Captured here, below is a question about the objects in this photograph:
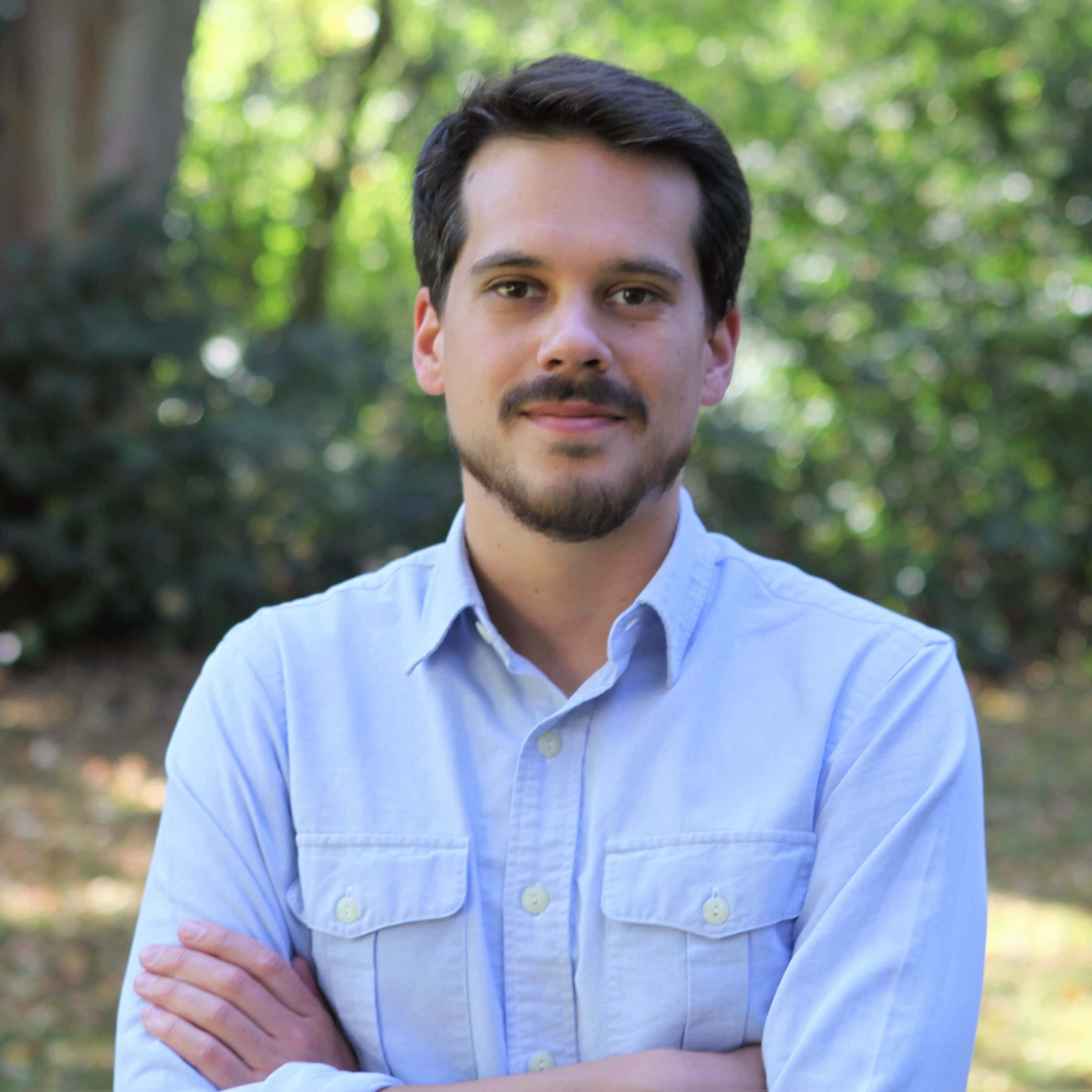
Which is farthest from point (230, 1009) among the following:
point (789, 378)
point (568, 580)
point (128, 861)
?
point (789, 378)

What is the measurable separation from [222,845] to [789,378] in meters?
7.95

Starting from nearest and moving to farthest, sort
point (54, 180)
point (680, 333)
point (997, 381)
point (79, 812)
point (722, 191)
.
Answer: point (680, 333), point (722, 191), point (79, 812), point (54, 180), point (997, 381)

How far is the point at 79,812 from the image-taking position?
591 cm

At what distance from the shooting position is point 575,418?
197cm

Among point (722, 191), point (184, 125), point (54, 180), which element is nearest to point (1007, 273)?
point (184, 125)

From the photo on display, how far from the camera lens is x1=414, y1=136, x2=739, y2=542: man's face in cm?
197

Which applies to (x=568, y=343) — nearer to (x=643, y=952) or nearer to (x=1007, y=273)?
(x=643, y=952)

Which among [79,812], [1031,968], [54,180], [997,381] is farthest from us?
[997,381]

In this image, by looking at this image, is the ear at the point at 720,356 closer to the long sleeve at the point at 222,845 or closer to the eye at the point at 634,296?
the eye at the point at 634,296

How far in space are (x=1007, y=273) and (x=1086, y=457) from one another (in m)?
1.46

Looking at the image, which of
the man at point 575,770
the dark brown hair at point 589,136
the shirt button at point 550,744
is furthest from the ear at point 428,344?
the shirt button at point 550,744

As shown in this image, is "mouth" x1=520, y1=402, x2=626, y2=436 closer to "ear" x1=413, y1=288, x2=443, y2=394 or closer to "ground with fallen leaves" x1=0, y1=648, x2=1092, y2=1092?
"ear" x1=413, y1=288, x2=443, y2=394

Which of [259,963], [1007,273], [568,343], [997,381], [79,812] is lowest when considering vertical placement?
[79,812]

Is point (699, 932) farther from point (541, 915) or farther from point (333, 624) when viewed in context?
point (333, 624)
